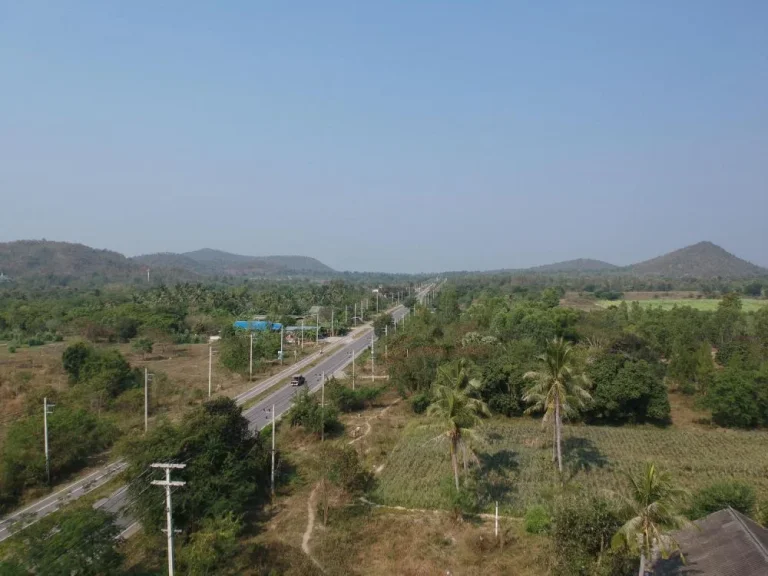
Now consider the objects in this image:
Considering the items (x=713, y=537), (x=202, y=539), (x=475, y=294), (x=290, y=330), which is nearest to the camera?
(x=713, y=537)

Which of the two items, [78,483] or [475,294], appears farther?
[475,294]

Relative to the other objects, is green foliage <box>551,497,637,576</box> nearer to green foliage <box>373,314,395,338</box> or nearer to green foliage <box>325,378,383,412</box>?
green foliage <box>325,378,383,412</box>

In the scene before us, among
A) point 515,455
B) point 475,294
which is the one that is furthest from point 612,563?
point 475,294

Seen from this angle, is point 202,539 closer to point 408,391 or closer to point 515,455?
point 515,455

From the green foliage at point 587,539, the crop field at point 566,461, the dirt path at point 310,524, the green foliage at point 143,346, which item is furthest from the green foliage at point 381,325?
the green foliage at point 587,539

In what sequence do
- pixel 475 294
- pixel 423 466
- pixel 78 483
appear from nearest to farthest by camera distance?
pixel 78 483, pixel 423 466, pixel 475 294
